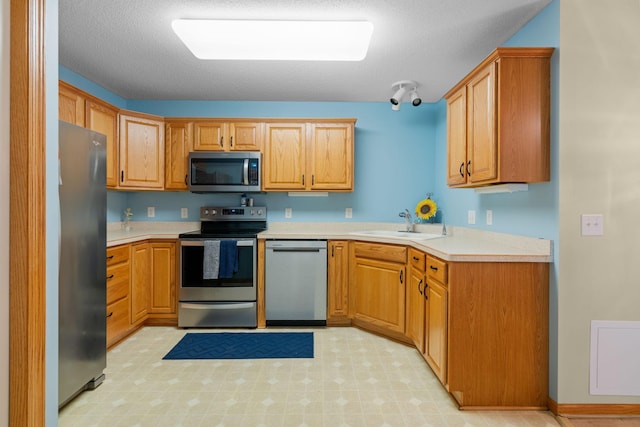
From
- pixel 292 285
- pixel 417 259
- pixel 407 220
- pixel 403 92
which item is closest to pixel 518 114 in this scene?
pixel 417 259

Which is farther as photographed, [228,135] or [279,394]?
[228,135]

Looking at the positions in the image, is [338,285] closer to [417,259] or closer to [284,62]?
[417,259]

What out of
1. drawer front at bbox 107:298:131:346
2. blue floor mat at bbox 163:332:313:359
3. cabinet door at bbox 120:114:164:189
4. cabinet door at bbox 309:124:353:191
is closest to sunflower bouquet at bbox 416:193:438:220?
cabinet door at bbox 309:124:353:191

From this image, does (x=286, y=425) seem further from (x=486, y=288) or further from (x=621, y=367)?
(x=621, y=367)

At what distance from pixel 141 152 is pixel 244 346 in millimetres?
2183

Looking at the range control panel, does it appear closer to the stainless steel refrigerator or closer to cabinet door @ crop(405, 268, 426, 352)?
the stainless steel refrigerator

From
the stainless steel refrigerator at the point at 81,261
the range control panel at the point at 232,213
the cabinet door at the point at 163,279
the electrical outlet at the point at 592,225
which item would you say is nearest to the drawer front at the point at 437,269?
the electrical outlet at the point at 592,225

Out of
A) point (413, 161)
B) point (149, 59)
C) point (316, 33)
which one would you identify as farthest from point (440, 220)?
point (149, 59)

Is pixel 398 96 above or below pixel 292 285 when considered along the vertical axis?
above

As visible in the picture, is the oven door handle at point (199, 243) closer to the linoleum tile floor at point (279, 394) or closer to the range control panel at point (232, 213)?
the range control panel at point (232, 213)

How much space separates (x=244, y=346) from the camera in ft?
9.16

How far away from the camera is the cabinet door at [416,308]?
8.11 feet

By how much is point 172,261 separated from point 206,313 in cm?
61

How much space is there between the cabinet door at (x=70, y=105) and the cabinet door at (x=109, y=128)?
0.12 meters
